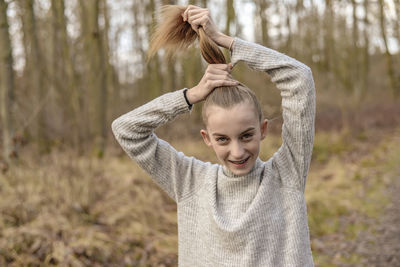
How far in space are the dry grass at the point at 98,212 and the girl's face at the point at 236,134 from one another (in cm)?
262

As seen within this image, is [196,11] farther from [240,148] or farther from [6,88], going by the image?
[6,88]

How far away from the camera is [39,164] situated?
19.2ft

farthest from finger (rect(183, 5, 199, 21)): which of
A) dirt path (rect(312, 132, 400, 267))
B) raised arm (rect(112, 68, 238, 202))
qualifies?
dirt path (rect(312, 132, 400, 267))

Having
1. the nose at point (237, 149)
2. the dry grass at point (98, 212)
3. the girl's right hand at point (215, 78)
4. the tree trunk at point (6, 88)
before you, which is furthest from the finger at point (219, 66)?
the tree trunk at point (6, 88)

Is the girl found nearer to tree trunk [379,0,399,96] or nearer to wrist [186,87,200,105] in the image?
wrist [186,87,200,105]

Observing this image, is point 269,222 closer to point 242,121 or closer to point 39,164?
point 242,121

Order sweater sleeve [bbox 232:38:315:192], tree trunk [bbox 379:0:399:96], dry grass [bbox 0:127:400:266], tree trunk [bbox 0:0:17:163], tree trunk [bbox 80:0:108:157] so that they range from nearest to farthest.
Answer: sweater sleeve [bbox 232:38:315:192]
dry grass [bbox 0:127:400:266]
tree trunk [bbox 0:0:17:163]
tree trunk [bbox 80:0:108:157]
tree trunk [bbox 379:0:399:96]

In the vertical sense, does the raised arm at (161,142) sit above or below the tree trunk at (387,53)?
above

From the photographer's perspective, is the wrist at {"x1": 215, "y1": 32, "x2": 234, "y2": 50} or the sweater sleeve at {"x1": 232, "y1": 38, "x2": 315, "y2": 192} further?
the wrist at {"x1": 215, "y1": 32, "x2": 234, "y2": 50}

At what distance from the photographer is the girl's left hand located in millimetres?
1952

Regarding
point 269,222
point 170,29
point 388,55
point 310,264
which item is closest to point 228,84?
point 170,29

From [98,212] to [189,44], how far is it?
11.3 feet

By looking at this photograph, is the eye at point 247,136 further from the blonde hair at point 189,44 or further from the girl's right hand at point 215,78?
the girl's right hand at point 215,78

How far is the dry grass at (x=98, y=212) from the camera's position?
414 cm
